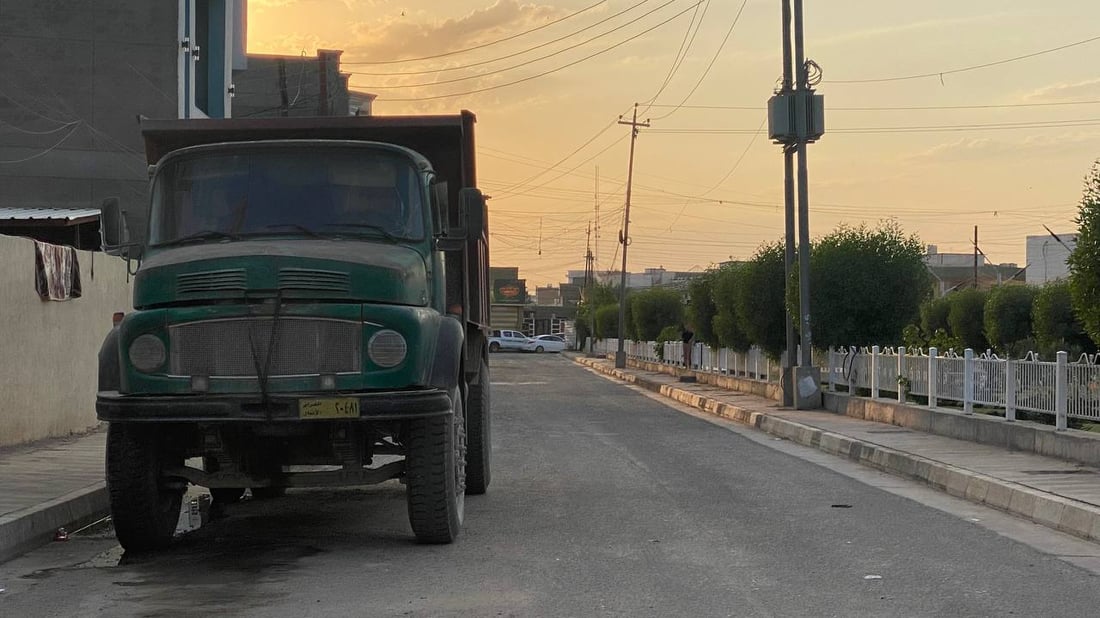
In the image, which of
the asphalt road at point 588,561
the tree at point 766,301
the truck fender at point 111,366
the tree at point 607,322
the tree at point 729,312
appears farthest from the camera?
the tree at point 607,322

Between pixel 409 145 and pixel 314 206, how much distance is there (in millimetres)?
1755

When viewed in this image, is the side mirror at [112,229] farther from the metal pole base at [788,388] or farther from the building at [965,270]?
the building at [965,270]

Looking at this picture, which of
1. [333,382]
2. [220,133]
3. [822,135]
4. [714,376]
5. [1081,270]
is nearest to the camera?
[333,382]

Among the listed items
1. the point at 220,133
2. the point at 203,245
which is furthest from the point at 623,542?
the point at 220,133

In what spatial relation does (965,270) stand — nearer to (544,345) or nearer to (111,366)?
(544,345)

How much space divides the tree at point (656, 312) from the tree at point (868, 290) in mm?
34256

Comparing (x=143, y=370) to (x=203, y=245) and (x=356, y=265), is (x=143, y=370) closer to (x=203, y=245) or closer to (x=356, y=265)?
(x=203, y=245)

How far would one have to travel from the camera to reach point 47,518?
9594 mm

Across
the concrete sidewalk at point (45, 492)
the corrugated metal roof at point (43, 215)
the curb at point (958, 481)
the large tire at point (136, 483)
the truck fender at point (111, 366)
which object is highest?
the corrugated metal roof at point (43, 215)

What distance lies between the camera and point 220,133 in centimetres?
1004

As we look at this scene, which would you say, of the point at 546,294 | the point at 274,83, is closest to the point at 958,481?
the point at 274,83

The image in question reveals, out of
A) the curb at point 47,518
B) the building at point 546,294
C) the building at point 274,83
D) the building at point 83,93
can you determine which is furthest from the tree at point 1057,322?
the building at point 546,294

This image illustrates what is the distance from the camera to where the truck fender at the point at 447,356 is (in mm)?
8281

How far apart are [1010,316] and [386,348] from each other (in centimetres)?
2508
